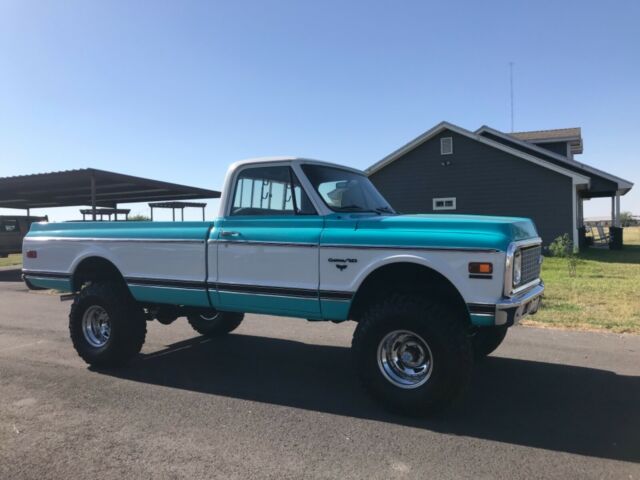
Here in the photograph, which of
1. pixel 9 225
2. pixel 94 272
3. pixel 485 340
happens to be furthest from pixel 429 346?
pixel 9 225

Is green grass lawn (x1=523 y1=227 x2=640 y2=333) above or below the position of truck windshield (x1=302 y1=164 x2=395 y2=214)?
below

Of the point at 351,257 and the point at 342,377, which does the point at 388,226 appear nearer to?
the point at 351,257

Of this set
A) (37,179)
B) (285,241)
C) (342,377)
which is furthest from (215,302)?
(37,179)

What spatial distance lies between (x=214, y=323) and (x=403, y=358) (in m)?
3.63

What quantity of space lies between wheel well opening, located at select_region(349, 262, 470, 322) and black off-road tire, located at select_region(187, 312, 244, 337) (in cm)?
297

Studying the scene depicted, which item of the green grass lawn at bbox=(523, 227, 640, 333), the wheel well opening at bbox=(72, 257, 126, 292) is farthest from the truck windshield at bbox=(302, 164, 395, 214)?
the green grass lawn at bbox=(523, 227, 640, 333)

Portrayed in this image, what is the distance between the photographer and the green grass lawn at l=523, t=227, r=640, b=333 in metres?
7.84

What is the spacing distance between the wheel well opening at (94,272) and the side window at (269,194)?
1900mm

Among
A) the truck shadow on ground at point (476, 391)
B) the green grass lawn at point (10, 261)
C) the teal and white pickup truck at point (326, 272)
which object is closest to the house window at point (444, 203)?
the truck shadow on ground at point (476, 391)

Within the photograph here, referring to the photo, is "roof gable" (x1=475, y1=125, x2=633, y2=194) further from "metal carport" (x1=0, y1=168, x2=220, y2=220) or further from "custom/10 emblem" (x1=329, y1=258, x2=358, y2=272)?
"custom/10 emblem" (x1=329, y1=258, x2=358, y2=272)

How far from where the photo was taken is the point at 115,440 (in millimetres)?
3934

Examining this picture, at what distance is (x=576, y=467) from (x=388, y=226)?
2.20m

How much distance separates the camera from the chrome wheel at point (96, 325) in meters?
6.11

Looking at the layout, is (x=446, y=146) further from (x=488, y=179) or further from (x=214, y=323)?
(x=214, y=323)
